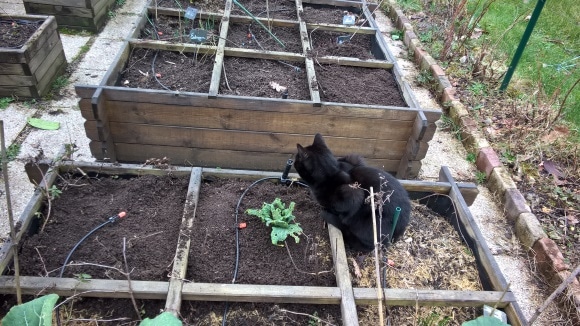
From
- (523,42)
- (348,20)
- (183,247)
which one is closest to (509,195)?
(523,42)

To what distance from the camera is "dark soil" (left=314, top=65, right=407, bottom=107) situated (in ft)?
10.6

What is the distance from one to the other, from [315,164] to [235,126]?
3.19 ft

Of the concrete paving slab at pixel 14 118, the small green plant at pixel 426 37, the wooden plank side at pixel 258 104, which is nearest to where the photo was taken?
the wooden plank side at pixel 258 104

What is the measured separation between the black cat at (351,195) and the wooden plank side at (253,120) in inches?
27.8

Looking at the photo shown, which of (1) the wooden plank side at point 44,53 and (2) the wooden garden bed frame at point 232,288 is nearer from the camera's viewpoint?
(2) the wooden garden bed frame at point 232,288

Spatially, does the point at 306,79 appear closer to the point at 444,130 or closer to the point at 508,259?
Result: the point at 444,130

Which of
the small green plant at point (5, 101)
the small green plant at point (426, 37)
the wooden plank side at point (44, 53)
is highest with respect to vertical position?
the wooden plank side at point (44, 53)

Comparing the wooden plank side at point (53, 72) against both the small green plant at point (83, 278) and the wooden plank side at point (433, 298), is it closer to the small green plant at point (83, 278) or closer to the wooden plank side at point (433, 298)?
the small green plant at point (83, 278)

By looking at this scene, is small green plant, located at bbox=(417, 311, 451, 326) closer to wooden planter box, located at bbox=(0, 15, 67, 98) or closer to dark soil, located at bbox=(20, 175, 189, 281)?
dark soil, located at bbox=(20, 175, 189, 281)

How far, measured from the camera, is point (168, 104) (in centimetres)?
283

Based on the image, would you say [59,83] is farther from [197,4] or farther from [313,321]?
[313,321]

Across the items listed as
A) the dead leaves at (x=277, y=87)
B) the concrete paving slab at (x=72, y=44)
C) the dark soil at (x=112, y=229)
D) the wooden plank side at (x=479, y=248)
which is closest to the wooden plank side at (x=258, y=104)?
the dead leaves at (x=277, y=87)

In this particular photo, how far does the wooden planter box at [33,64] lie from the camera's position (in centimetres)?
346

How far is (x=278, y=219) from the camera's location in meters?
2.09
